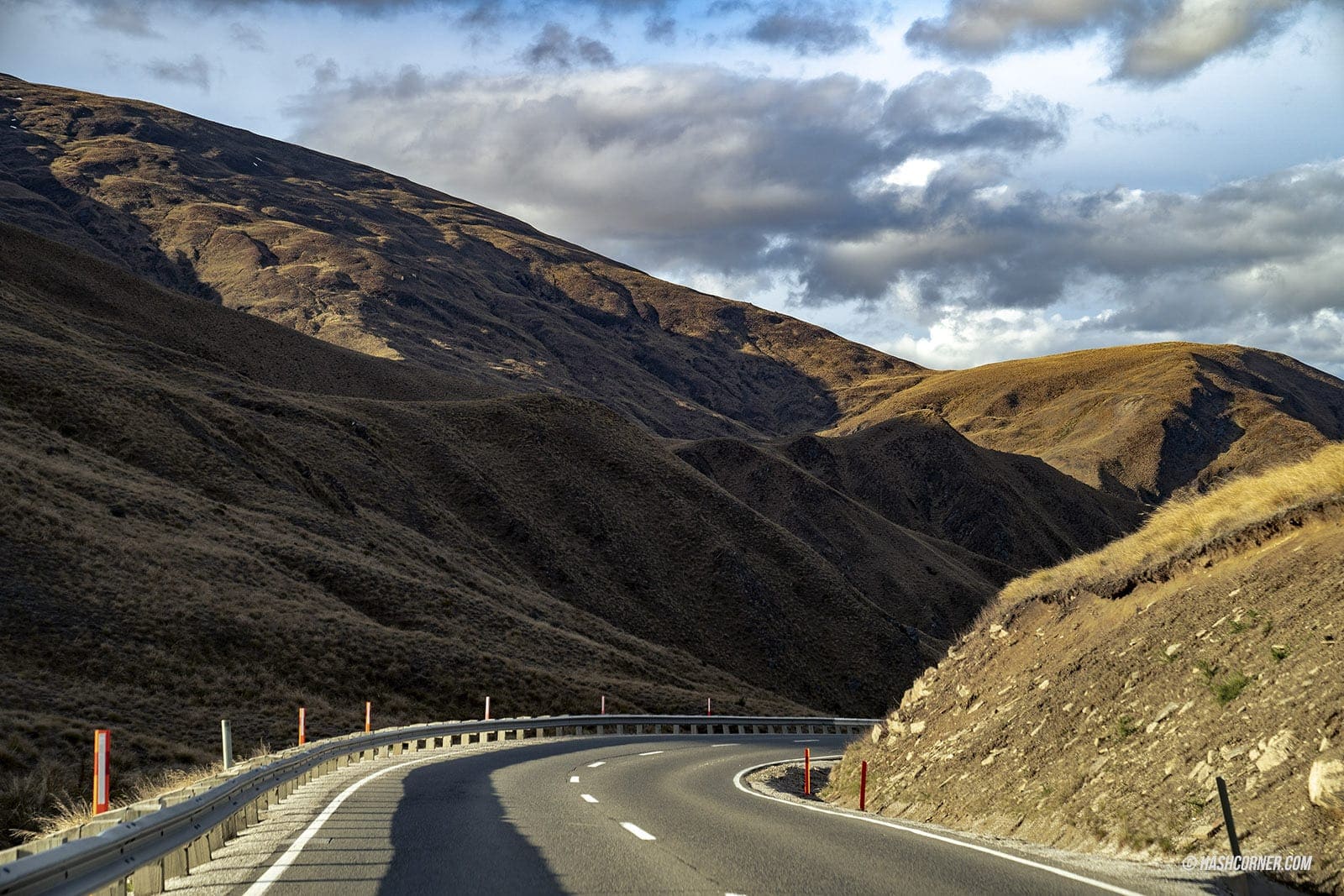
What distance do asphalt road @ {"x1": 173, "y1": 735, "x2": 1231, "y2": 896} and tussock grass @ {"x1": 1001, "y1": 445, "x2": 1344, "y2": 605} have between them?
7.00 meters

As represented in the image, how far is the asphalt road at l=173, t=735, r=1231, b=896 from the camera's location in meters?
9.13

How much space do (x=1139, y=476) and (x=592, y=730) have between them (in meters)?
153

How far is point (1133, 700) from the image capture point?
48.1ft

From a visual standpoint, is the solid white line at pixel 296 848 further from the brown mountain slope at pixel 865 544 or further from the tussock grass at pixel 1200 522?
the brown mountain slope at pixel 865 544

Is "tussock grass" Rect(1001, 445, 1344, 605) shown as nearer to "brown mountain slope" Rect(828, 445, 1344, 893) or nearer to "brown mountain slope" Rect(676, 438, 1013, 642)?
"brown mountain slope" Rect(828, 445, 1344, 893)

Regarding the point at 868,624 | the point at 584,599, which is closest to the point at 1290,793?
the point at 584,599

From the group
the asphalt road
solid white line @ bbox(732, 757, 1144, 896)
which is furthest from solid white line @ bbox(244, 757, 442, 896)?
solid white line @ bbox(732, 757, 1144, 896)

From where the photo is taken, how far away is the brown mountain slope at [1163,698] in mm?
10977

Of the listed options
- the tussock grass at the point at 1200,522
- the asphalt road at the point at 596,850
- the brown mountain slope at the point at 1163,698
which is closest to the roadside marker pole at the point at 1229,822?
the brown mountain slope at the point at 1163,698

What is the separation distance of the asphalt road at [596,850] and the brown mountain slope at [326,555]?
41.2 ft

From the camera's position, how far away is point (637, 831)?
12828 millimetres

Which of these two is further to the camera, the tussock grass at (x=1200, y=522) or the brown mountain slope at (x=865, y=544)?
the brown mountain slope at (x=865, y=544)

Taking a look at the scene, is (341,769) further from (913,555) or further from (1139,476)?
(1139,476)

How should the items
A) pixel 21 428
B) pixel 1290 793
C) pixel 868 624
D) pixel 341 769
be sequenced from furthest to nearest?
pixel 868 624 → pixel 21 428 → pixel 341 769 → pixel 1290 793
